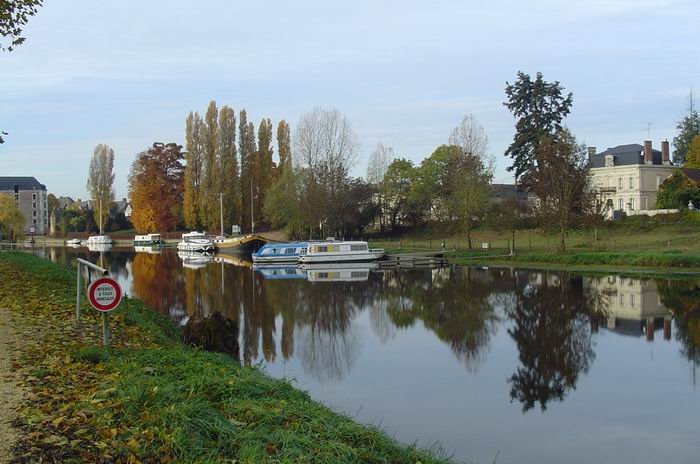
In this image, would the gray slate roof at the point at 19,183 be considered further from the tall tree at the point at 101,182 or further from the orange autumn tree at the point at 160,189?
the orange autumn tree at the point at 160,189

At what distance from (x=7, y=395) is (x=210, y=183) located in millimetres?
75105

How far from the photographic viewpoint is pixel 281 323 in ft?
70.3

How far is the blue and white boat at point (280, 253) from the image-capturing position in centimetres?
5209

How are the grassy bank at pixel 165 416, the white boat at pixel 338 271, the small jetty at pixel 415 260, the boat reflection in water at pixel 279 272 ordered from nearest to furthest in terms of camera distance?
the grassy bank at pixel 165 416 < the white boat at pixel 338 271 < the boat reflection in water at pixel 279 272 < the small jetty at pixel 415 260

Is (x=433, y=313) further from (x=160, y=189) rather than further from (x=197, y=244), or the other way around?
(x=160, y=189)

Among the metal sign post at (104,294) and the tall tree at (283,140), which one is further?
the tall tree at (283,140)

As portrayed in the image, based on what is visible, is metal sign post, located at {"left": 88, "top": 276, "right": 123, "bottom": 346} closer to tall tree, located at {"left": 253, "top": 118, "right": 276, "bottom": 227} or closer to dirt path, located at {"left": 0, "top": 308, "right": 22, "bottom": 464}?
dirt path, located at {"left": 0, "top": 308, "right": 22, "bottom": 464}

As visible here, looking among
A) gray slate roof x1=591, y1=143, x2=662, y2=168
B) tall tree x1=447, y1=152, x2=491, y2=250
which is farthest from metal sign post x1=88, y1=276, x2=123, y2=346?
gray slate roof x1=591, y1=143, x2=662, y2=168

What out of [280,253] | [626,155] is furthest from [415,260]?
[626,155]

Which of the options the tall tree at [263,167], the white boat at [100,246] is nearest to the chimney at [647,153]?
the tall tree at [263,167]

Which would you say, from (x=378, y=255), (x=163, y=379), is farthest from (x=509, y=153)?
(x=163, y=379)

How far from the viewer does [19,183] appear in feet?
449

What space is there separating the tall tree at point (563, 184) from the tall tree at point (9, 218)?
64.9 m

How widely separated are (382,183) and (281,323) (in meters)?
49.3
